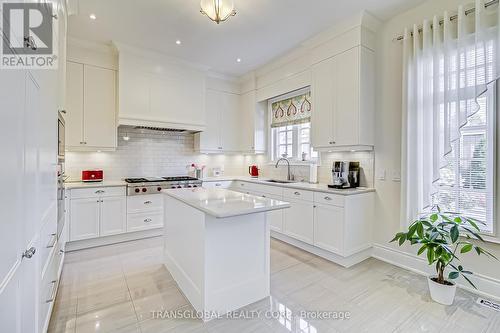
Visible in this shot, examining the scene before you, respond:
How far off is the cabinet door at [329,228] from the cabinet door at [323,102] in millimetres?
912

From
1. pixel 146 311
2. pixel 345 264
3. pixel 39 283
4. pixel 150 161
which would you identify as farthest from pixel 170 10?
pixel 345 264

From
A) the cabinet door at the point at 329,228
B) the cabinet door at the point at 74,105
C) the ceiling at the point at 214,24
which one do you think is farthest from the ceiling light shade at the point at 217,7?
the cabinet door at the point at 74,105

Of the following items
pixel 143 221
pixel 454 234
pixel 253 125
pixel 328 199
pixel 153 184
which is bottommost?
pixel 143 221

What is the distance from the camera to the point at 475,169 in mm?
2295

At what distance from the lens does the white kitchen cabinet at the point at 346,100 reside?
2949 mm

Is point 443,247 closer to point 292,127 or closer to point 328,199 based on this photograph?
point 328,199

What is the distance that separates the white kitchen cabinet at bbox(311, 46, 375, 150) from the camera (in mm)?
2949

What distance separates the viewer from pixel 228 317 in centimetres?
193

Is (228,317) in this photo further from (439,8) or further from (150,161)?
(439,8)

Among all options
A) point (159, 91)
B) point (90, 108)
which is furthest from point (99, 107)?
point (159, 91)

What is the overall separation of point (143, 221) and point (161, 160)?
120 cm

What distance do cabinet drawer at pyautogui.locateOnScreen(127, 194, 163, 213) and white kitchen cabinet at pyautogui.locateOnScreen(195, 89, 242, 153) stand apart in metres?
1.30

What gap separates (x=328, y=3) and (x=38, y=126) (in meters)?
2.90

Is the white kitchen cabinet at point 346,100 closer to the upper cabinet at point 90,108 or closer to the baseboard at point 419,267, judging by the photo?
the baseboard at point 419,267
